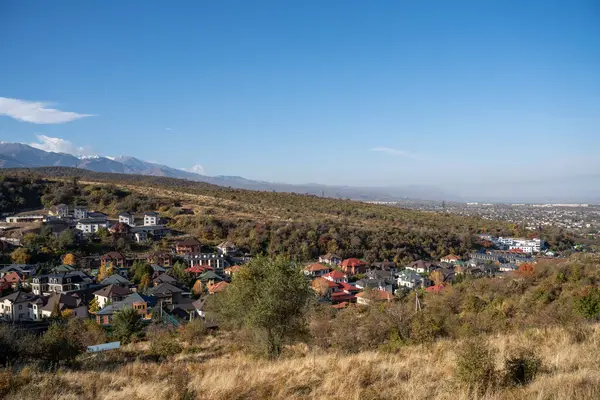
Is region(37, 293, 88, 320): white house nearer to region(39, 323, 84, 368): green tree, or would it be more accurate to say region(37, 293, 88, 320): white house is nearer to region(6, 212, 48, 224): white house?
region(39, 323, 84, 368): green tree

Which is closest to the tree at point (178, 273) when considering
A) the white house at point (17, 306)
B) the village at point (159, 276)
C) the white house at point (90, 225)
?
the village at point (159, 276)

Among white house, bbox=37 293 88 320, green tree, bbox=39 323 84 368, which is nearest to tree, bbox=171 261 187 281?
white house, bbox=37 293 88 320

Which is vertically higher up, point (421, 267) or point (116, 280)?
point (116, 280)

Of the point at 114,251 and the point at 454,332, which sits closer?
the point at 454,332

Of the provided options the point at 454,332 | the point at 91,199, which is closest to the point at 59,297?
the point at 454,332

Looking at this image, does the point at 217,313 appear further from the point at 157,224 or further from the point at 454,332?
the point at 157,224

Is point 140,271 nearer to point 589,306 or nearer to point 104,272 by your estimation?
point 104,272

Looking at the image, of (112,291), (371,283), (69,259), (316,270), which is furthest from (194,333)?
(69,259)
